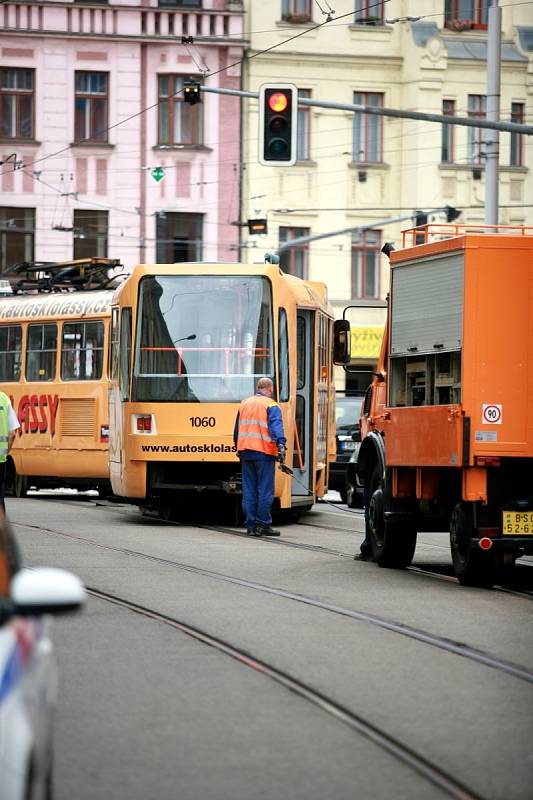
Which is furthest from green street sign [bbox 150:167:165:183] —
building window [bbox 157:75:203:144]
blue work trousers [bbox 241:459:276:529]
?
blue work trousers [bbox 241:459:276:529]

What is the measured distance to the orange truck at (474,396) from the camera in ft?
46.9

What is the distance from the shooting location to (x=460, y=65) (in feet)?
155

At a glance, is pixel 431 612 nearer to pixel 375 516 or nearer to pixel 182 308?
pixel 375 516

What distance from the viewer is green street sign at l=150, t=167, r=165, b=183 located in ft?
152

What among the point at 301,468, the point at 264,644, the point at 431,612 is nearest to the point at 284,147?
the point at 301,468

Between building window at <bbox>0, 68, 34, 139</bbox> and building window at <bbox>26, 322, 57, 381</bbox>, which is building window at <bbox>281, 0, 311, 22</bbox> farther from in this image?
building window at <bbox>26, 322, 57, 381</bbox>

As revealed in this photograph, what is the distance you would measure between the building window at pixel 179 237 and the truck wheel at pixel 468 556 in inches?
1274

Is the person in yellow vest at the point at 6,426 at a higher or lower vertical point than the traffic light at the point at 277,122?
lower

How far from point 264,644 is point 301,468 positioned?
1268cm

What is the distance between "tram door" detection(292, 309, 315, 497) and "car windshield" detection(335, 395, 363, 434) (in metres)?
7.70

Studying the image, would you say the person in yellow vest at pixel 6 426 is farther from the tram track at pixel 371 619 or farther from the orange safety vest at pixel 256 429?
the orange safety vest at pixel 256 429

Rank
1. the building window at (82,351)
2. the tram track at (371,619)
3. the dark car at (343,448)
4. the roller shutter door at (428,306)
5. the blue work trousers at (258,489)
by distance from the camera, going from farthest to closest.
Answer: the dark car at (343,448) < the building window at (82,351) < the blue work trousers at (258,489) < the roller shutter door at (428,306) < the tram track at (371,619)

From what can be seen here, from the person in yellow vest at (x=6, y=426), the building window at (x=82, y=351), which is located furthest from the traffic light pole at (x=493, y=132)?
the person in yellow vest at (x=6, y=426)

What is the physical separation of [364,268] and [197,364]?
2617 cm
